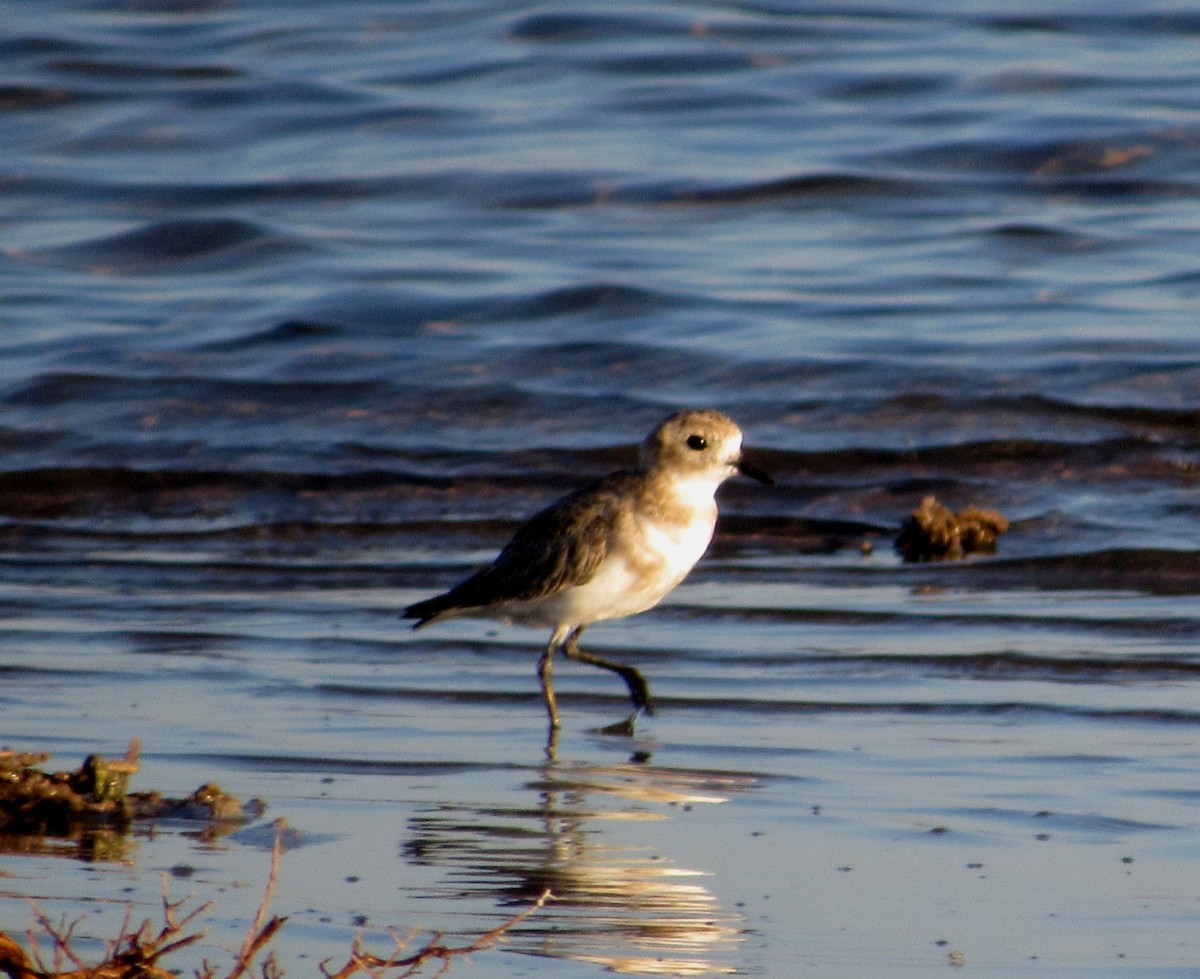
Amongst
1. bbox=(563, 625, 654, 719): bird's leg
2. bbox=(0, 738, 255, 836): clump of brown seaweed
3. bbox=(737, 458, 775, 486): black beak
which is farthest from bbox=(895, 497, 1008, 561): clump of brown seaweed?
bbox=(0, 738, 255, 836): clump of brown seaweed

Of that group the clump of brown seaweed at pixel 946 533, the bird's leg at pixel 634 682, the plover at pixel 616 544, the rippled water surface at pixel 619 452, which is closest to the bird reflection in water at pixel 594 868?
the rippled water surface at pixel 619 452

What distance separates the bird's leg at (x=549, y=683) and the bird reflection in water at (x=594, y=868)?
482 mm

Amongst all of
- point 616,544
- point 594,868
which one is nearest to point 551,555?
point 616,544

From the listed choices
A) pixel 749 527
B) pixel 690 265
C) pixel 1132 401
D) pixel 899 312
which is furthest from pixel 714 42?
pixel 749 527

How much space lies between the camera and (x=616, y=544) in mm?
6582

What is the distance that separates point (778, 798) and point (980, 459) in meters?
5.67

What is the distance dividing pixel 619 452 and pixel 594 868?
656 centimetres

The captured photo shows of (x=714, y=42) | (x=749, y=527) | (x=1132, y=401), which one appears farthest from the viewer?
(x=714, y=42)

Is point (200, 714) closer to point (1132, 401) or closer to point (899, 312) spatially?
point (1132, 401)

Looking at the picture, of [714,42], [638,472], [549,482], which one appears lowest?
[549,482]

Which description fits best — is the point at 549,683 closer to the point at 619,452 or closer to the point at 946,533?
the point at 946,533

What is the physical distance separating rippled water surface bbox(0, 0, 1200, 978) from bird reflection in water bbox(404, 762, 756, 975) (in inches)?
0.7

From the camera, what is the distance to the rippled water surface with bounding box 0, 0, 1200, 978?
4.61 metres

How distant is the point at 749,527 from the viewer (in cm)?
959
